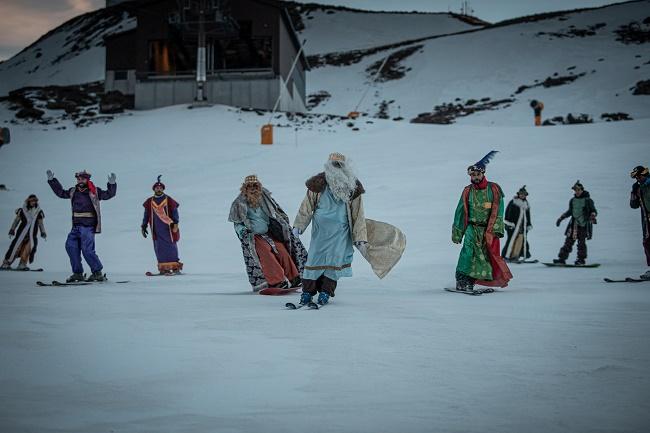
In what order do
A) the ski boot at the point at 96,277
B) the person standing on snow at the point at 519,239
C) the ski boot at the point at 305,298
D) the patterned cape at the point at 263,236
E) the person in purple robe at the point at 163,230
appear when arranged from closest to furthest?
the ski boot at the point at 305,298 < the patterned cape at the point at 263,236 < the ski boot at the point at 96,277 < the person in purple robe at the point at 163,230 < the person standing on snow at the point at 519,239

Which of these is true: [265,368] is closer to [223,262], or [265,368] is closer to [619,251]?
[223,262]

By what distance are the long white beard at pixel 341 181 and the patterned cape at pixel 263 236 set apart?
150 cm

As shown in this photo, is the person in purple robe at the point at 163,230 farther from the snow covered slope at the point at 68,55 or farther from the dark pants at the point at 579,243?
the snow covered slope at the point at 68,55

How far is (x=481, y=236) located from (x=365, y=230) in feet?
6.34

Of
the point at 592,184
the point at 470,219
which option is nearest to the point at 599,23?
the point at 592,184

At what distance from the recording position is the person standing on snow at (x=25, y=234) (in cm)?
1211

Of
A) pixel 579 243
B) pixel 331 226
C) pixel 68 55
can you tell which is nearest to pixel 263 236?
pixel 331 226

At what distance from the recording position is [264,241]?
25.7 feet

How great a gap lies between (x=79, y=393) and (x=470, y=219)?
5.63m

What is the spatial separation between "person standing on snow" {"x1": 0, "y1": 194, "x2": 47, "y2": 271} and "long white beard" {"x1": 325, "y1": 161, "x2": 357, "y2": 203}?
25.0ft

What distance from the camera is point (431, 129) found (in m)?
25.9

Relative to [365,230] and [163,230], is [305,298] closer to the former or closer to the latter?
[365,230]

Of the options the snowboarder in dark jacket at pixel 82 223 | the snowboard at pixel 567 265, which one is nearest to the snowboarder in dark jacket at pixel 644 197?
the snowboard at pixel 567 265

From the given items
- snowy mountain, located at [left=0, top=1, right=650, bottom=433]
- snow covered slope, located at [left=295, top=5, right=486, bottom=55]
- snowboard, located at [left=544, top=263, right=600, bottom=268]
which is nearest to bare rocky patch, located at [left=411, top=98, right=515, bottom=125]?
snowy mountain, located at [left=0, top=1, right=650, bottom=433]
